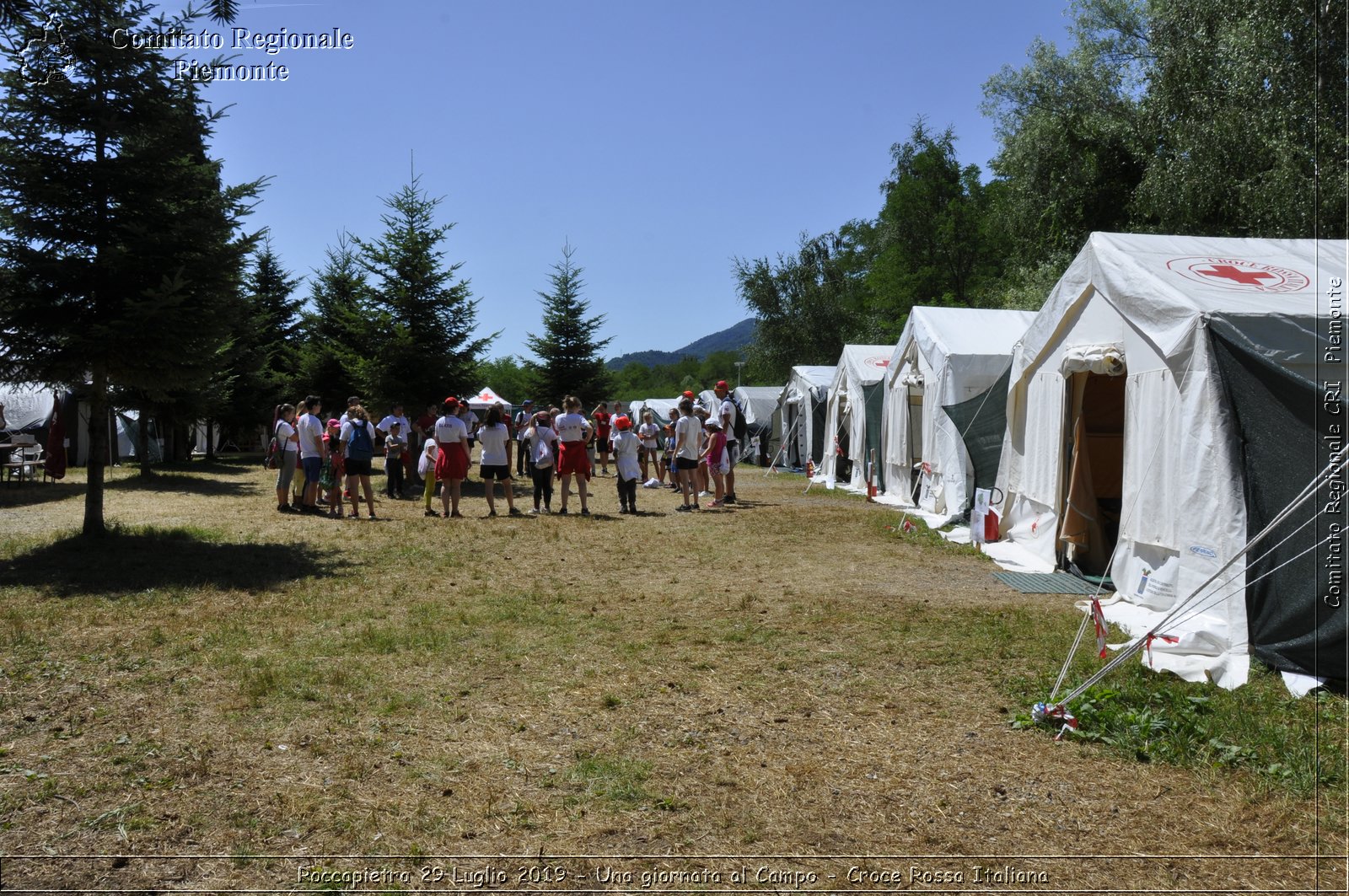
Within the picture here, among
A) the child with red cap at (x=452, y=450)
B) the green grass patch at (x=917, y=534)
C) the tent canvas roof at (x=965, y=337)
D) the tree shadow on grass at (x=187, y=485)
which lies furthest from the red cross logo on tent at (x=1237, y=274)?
the tree shadow on grass at (x=187, y=485)

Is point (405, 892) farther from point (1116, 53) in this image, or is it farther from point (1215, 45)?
point (1116, 53)

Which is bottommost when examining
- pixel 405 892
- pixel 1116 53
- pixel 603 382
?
pixel 405 892

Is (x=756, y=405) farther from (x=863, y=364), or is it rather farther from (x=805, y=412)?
(x=863, y=364)

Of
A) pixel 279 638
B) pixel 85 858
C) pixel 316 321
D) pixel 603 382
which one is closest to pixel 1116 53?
pixel 603 382

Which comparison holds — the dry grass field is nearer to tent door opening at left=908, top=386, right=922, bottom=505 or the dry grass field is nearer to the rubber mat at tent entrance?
the rubber mat at tent entrance

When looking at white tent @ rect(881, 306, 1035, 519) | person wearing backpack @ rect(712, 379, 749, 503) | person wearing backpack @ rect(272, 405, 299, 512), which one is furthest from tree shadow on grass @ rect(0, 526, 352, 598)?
white tent @ rect(881, 306, 1035, 519)

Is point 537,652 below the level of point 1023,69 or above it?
below

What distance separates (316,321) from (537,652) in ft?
82.7

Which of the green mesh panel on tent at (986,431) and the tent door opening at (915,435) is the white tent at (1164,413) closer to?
the green mesh panel on tent at (986,431)

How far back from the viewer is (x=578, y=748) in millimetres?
4125

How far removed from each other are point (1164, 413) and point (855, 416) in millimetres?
11963

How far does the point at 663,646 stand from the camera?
588 cm

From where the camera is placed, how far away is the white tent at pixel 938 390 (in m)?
12.4

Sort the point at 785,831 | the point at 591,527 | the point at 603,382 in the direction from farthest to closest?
the point at 603,382 < the point at 591,527 < the point at 785,831
